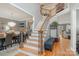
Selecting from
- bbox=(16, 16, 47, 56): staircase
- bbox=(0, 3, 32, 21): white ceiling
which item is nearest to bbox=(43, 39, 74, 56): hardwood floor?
bbox=(16, 16, 47, 56): staircase

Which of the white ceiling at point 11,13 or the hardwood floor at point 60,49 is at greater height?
the white ceiling at point 11,13

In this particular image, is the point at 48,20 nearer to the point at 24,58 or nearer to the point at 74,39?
the point at 74,39

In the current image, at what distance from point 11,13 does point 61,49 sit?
91cm

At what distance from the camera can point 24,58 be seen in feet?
5.85

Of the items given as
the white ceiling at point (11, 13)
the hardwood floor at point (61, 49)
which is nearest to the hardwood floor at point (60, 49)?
the hardwood floor at point (61, 49)

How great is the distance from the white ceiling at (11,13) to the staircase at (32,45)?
0.24 meters

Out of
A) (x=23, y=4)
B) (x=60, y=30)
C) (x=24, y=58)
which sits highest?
(x=23, y=4)

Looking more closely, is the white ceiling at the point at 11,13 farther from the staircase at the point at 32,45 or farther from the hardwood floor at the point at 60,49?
the hardwood floor at the point at 60,49

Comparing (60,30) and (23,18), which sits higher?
(23,18)

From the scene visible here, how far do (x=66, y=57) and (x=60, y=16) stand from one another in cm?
61

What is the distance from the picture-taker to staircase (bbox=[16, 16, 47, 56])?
5.82 feet

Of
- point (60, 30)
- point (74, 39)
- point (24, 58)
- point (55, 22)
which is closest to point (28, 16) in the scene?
point (55, 22)

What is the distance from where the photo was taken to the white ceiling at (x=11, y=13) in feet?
5.64

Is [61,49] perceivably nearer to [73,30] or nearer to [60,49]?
[60,49]
